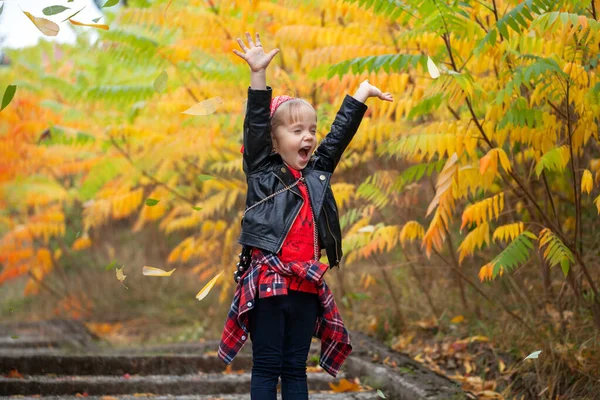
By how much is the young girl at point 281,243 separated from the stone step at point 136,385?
1507 millimetres

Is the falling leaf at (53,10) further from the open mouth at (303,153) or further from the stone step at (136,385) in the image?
the stone step at (136,385)

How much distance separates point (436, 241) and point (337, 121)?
3.28 feet

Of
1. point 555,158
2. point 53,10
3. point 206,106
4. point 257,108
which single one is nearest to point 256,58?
point 257,108

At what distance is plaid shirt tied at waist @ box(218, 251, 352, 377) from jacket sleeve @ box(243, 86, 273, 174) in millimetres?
416

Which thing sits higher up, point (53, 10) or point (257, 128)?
point (53, 10)

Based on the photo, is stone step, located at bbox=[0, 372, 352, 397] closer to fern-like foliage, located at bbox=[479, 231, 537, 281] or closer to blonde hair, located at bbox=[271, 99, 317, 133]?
fern-like foliage, located at bbox=[479, 231, 537, 281]

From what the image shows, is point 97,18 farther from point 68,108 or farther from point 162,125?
point 68,108

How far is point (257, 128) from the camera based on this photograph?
295 centimetres

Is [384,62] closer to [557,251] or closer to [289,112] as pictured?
[289,112]

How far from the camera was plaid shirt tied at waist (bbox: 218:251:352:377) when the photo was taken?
288 centimetres

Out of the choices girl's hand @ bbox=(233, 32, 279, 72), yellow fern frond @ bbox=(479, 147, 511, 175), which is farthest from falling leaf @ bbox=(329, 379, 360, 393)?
girl's hand @ bbox=(233, 32, 279, 72)

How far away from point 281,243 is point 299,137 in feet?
1.54

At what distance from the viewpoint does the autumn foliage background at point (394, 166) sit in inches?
142

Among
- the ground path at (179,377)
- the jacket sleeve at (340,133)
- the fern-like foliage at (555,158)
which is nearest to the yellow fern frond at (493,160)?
the fern-like foliage at (555,158)
